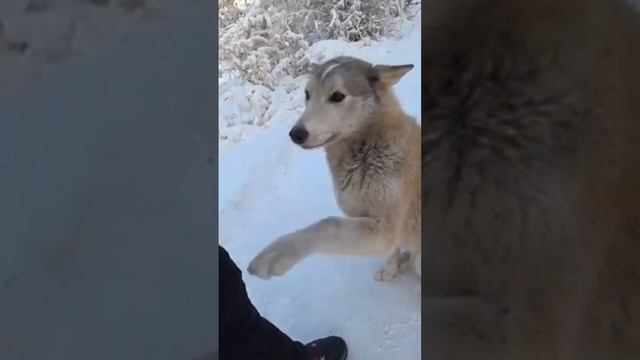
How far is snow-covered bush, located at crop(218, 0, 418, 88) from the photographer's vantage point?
0.91m

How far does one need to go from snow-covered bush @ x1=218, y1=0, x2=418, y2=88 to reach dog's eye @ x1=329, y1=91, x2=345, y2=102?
7cm

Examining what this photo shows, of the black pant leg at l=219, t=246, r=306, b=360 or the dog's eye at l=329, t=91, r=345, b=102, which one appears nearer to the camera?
the black pant leg at l=219, t=246, r=306, b=360

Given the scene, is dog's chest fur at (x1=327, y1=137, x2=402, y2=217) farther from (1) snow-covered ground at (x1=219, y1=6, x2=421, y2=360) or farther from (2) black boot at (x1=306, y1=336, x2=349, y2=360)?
(2) black boot at (x1=306, y1=336, x2=349, y2=360)

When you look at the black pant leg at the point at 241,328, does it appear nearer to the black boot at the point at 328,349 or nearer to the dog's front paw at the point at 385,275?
the black boot at the point at 328,349

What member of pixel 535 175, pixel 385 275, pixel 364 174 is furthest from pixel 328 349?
pixel 535 175

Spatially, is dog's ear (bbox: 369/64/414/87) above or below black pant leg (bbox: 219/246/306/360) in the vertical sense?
above

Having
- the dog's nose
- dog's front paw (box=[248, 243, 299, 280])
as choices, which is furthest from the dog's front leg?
the dog's nose

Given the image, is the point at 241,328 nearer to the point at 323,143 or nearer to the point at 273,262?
the point at 273,262

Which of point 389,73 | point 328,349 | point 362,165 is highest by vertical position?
point 389,73

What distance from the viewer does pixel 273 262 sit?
0.97m

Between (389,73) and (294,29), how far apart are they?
0.44ft

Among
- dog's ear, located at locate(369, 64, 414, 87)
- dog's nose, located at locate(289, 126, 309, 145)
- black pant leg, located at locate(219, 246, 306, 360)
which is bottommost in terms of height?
black pant leg, located at locate(219, 246, 306, 360)

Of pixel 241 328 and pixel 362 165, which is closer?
pixel 241 328
